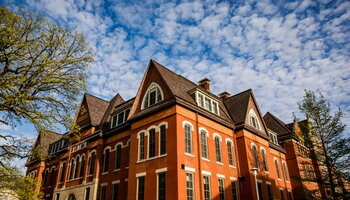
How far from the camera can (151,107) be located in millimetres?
20719

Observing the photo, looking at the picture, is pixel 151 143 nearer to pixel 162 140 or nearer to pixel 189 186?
pixel 162 140

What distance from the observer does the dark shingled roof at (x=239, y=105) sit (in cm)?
2486

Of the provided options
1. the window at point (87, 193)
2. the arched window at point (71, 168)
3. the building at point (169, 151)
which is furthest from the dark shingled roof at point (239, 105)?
the arched window at point (71, 168)

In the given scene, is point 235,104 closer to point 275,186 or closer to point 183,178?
point 275,186

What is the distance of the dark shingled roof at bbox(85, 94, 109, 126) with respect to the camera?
1153 inches

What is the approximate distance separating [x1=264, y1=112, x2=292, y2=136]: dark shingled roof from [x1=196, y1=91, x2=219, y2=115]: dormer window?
17243mm

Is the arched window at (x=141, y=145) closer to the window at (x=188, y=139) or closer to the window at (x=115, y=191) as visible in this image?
the window at (x=188, y=139)

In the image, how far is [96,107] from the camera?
31.3 metres

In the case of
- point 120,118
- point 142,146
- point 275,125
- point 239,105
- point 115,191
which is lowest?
point 115,191

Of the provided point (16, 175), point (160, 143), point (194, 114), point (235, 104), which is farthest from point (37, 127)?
point (235, 104)

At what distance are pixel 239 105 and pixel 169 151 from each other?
12.3m

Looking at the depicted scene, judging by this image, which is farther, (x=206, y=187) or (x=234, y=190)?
(x=234, y=190)

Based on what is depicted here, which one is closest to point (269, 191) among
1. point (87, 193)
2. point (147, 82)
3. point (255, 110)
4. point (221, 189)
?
point (221, 189)

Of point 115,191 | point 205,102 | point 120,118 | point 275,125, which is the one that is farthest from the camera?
point 275,125
